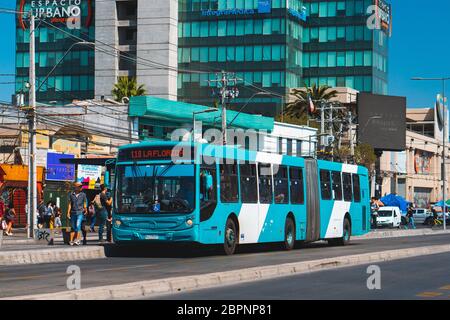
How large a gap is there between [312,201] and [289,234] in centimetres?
197

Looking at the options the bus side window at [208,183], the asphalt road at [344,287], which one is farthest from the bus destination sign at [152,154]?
the asphalt road at [344,287]

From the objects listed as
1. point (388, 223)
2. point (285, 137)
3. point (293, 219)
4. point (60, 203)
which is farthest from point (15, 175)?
point (285, 137)

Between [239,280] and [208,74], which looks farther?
[208,74]

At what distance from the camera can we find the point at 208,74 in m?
110

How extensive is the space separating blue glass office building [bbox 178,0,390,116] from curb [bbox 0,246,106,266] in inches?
3173

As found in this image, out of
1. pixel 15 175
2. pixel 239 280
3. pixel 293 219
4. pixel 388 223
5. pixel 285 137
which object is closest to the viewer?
pixel 239 280

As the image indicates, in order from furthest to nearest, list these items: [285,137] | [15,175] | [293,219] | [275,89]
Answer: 1. [275,89]
2. [285,137]
3. [15,175]
4. [293,219]

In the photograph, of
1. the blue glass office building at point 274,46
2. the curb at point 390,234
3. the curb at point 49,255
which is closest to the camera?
the curb at point 49,255

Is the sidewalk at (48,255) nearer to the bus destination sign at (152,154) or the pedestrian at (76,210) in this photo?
the pedestrian at (76,210)

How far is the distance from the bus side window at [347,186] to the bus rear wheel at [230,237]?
9.17m

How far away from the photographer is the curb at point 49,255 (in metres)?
23.4

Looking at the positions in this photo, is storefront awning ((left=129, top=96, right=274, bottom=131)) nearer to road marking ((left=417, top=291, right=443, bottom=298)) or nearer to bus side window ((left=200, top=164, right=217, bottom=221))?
bus side window ((left=200, top=164, right=217, bottom=221))

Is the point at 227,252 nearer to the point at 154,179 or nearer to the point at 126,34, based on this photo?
the point at 154,179
